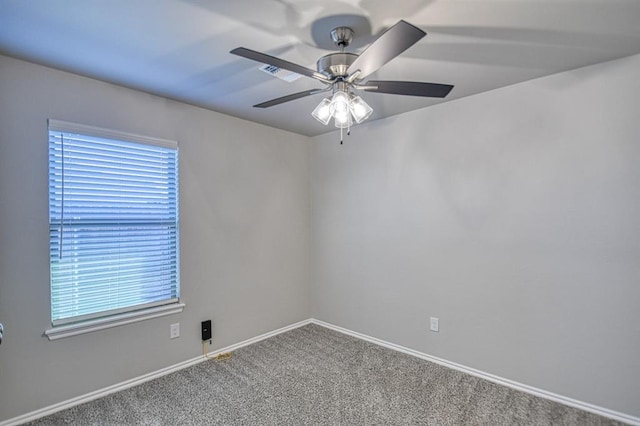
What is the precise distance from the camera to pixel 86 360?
7.66 feet

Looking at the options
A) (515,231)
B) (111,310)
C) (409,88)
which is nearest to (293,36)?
(409,88)

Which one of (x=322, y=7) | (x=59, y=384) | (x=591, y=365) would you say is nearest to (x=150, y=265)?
(x=59, y=384)

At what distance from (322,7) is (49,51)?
1678 mm

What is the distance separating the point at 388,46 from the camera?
1313 millimetres

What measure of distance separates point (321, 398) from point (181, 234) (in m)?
1.74

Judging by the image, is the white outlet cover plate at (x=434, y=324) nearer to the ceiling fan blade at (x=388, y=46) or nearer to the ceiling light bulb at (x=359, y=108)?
the ceiling light bulb at (x=359, y=108)

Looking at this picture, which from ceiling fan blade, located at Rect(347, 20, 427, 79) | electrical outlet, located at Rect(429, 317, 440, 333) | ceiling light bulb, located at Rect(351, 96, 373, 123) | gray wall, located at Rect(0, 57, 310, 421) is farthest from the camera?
electrical outlet, located at Rect(429, 317, 440, 333)

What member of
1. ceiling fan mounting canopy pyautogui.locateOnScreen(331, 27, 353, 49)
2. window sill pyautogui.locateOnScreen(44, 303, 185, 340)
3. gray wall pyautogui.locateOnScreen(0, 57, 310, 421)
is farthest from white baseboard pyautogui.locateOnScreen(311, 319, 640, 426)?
ceiling fan mounting canopy pyautogui.locateOnScreen(331, 27, 353, 49)

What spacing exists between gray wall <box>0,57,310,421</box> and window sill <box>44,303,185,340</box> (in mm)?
51

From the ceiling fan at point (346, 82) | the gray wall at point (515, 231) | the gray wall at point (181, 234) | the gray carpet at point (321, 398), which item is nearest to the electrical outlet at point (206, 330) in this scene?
the gray wall at point (181, 234)

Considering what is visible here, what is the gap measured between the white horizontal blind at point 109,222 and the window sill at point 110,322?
0.04m

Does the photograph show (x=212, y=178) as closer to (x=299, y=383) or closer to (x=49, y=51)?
(x=49, y=51)

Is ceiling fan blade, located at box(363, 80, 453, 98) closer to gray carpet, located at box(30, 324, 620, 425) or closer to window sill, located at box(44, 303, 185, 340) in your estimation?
gray carpet, located at box(30, 324, 620, 425)

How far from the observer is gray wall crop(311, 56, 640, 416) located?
2117 mm
